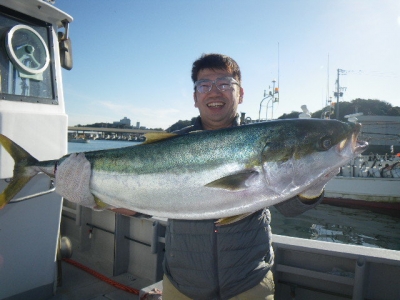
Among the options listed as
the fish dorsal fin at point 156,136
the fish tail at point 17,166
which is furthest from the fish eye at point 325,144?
the fish tail at point 17,166

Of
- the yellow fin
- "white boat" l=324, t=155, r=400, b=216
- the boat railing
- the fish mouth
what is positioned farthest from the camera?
the boat railing

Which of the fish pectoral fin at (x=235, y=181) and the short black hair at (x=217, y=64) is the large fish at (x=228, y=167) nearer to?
the fish pectoral fin at (x=235, y=181)

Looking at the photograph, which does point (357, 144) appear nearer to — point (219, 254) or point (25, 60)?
point (219, 254)

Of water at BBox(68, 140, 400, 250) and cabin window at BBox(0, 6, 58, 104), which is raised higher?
cabin window at BBox(0, 6, 58, 104)

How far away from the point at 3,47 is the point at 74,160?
2153 mm

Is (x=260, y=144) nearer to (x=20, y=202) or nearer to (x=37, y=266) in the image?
(x=20, y=202)

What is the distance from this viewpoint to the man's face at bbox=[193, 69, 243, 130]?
9.83 feet

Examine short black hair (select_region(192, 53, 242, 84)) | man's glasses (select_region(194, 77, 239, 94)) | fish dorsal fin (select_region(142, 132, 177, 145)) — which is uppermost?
short black hair (select_region(192, 53, 242, 84))

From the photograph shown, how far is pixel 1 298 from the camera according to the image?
3773mm

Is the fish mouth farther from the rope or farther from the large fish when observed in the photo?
the rope

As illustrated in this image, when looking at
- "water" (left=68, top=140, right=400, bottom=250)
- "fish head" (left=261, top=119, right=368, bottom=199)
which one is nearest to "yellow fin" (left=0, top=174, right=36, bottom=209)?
"fish head" (left=261, top=119, right=368, bottom=199)

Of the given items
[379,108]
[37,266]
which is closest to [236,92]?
[37,266]

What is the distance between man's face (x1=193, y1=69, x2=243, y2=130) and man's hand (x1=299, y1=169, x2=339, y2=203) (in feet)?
3.55

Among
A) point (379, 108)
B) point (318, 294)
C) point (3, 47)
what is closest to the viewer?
point (3, 47)
